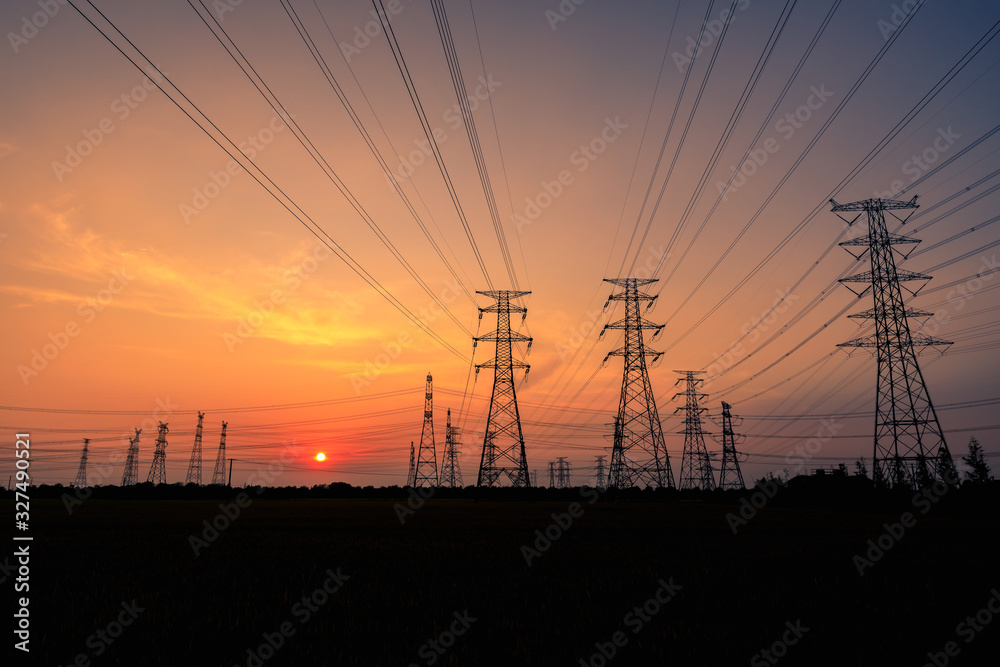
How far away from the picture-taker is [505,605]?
11.2 metres

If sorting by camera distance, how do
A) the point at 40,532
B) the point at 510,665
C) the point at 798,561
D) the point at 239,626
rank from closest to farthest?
the point at 510,665 → the point at 239,626 → the point at 798,561 → the point at 40,532

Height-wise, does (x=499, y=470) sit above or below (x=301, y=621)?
above

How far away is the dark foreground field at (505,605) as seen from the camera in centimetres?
795

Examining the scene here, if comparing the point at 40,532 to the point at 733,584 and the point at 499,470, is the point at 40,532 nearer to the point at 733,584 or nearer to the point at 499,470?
the point at 733,584

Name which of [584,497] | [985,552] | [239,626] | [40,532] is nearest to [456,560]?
[239,626]

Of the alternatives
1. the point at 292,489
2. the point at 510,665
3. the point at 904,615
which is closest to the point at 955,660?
the point at 904,615

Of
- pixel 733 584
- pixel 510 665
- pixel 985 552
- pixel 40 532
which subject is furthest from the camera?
pixel 40 532

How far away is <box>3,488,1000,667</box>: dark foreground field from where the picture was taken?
7.95m

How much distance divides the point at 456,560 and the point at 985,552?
17.6m

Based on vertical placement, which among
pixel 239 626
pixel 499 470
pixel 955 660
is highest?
pixel 499 470

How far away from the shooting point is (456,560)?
18.0 metres

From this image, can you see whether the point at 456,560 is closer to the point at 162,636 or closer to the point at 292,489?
the point at 162,636

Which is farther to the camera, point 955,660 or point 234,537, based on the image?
point 234,537

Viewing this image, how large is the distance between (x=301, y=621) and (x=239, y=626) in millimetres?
912
